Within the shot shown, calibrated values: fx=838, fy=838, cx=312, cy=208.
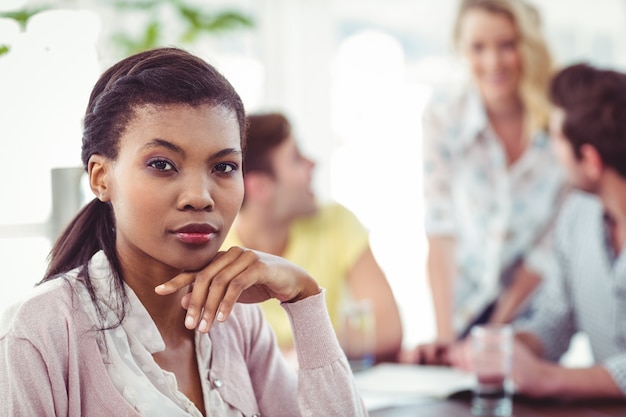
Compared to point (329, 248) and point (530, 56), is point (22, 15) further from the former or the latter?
point (530, 56)

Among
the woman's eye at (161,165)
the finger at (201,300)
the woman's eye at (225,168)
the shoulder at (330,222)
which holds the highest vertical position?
the woman's eye at (161,165)

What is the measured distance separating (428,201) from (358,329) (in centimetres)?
83

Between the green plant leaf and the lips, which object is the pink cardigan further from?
the green plant leaf

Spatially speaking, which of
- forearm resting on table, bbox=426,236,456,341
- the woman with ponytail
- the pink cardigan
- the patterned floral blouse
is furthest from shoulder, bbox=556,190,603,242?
the woman with ponytail

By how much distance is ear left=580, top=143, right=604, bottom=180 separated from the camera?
2.17 meters

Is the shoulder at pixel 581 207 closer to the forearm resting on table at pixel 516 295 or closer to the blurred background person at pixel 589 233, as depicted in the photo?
the blurred background person at pixel 589 233

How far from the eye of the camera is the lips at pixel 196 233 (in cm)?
96

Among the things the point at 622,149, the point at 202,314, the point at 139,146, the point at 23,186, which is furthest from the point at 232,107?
the point at 622,149

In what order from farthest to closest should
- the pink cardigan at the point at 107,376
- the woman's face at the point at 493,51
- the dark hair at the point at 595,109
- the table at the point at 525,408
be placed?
the woman's face at the point at 493,51 → the dark hair at the point at 595,109 → the table at the point at 525,408 → the pink cardigan at the point at 107,376

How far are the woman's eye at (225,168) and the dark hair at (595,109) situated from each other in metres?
1.39

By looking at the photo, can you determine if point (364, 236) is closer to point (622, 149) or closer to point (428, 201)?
point (428, 201)

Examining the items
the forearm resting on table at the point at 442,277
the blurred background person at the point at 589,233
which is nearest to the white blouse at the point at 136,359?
the blurred background person at the point at 589,233

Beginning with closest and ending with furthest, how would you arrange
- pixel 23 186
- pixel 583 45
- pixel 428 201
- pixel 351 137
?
pixel 23 186, pixel 428 201, pixel 351 137, pixel 583 45

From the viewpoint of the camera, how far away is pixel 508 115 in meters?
2.85
